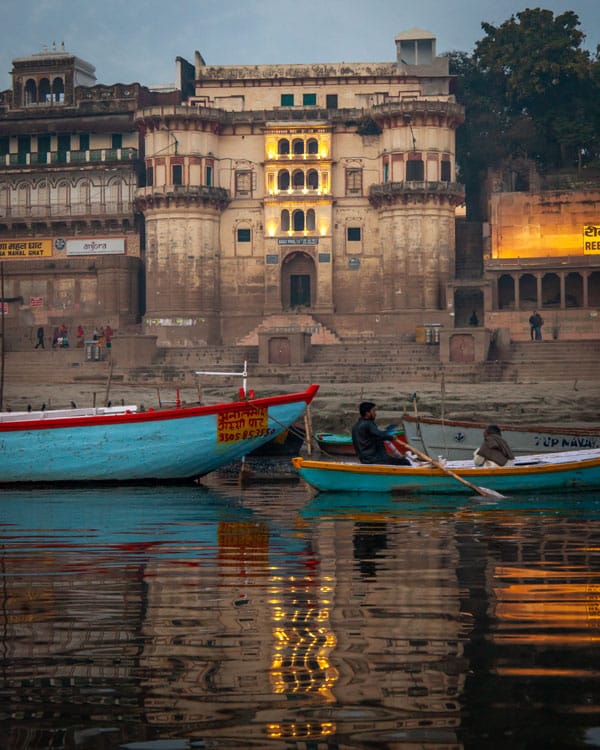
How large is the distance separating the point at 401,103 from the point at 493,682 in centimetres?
A: 5436

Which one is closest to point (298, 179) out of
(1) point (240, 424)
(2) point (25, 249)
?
(2) point (25, 249)

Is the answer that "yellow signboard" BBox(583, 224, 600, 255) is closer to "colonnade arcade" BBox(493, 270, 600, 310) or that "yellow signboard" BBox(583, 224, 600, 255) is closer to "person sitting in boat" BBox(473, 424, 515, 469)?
"colonnade arcade" BBox(493, 270, 600, 310)

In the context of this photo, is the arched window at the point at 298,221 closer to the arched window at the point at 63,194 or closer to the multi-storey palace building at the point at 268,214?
the multi-storey palace building at the point at 268,214

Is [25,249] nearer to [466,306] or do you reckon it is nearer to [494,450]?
[466,306]

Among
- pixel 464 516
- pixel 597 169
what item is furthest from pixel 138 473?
pixel 597 169

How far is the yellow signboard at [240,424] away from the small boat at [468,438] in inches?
116

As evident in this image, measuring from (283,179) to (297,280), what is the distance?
5050mm

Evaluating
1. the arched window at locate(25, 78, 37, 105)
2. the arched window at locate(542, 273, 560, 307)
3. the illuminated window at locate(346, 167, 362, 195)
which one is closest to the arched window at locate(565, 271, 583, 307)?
the arched window at locate(542, 273, 560, 307)

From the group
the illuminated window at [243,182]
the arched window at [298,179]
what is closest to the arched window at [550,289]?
the arched window at [298,179]

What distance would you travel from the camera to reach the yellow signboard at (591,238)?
58406 millimetres

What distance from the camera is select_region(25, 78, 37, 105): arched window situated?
2596 inches

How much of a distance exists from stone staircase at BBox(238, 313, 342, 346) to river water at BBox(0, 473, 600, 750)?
44.3 meters

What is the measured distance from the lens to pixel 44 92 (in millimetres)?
65938

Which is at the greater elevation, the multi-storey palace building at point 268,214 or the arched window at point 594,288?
the multi-storey palace building at point 268,214
